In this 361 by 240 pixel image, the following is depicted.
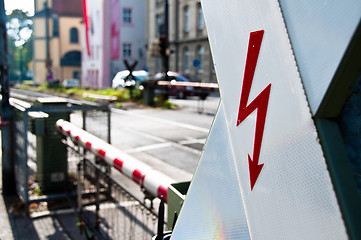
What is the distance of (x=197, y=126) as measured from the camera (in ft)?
38.7

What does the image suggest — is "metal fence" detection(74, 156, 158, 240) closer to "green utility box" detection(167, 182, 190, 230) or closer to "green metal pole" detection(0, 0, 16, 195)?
"green metal pole" detection(0, 0, 16, 195)

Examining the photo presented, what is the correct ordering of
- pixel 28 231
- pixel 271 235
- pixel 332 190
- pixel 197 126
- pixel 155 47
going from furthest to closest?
pixel 155 47 → pixel 197 126 → pixel 28 231 → pixel 271 235 → pixel 332 190

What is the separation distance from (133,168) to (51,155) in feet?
9.19

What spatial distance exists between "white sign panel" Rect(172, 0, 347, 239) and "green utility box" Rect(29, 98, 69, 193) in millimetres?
3875

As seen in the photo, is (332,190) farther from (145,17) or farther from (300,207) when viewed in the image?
(145,17)

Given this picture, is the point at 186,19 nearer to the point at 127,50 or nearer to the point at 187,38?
the point at 187,38

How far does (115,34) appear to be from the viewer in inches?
1647

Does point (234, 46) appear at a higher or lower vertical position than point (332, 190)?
higher

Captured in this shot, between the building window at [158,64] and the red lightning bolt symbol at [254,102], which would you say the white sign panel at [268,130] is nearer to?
the red lightning bolt symbol at [254,102]

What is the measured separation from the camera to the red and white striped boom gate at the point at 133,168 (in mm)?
2322

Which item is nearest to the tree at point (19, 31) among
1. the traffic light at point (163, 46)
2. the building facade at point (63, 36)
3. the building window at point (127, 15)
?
the building facade at point (63, 36)

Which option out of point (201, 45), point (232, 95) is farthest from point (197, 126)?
point (201, 45)

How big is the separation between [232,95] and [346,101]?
41 centimetres

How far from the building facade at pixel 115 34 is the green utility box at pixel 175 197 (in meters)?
39.9
